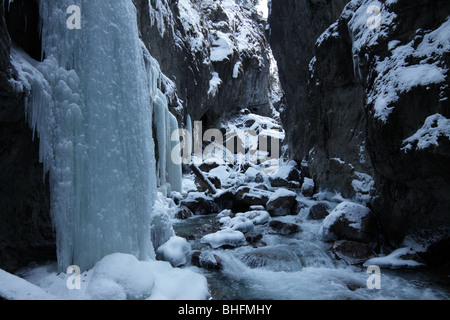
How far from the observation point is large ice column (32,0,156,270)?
3.71 m

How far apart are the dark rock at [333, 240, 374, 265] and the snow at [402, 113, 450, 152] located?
8.46 feet

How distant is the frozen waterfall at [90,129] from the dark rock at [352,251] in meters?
4.52

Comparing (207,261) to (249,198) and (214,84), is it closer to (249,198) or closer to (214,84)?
(249,198)

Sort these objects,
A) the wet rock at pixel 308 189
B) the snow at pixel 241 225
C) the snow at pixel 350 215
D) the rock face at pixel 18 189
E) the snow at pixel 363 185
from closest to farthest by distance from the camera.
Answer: the rock face at pixel 18 189 < the snow at pixel 350 215 < the snow at pixel 363 185 < the snow at pixel 241 225 < the wet rock at pixel 308 189

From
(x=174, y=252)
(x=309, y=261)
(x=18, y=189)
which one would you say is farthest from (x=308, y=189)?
(x=18, y=189)

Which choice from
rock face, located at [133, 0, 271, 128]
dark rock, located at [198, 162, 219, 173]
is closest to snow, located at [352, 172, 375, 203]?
rock face, located at [133, 0, 271, 128]

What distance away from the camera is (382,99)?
6.20 meters

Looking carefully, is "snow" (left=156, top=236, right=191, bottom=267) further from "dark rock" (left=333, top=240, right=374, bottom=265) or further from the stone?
the stone

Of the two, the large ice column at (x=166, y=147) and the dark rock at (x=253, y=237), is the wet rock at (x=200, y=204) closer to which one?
the large ice column at (x=166, y=147)

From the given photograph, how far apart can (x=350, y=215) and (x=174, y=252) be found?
4.68 m

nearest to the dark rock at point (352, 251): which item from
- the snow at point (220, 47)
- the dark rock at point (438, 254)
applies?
the dark rock at point (438, 254)

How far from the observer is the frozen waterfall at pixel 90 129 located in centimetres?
370
